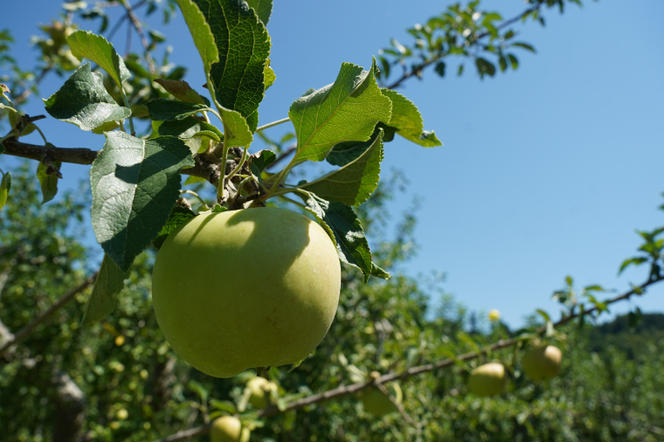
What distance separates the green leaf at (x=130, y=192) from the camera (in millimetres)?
417

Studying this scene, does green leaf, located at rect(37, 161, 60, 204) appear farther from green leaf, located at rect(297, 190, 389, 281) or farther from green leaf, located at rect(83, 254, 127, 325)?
green leaf, located at rect(297, 190, 389, 281)

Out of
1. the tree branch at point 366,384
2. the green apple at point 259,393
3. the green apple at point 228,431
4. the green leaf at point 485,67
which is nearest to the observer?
the green apple at point 228,431

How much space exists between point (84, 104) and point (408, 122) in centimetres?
49

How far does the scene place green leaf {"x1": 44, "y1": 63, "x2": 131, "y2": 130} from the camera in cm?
57

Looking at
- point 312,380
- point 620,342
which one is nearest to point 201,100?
point 312,380

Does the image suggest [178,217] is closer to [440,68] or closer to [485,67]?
[440,68]

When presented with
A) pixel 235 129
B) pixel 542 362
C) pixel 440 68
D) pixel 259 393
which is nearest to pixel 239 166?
pixel 235 129

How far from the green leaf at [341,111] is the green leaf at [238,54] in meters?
0.07

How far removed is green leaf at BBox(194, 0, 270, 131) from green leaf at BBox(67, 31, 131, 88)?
0.19 metres

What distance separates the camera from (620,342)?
24.5m

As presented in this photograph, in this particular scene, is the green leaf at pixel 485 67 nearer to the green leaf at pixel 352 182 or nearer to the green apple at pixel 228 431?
the green leaf at pixel 352 182

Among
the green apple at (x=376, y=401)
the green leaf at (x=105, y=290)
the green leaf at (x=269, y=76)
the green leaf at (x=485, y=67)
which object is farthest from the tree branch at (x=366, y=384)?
the green leaf at (x=269, y=76)

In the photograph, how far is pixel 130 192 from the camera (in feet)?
1.47

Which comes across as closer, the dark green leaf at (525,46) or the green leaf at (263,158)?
the green leaf at (263,158)
